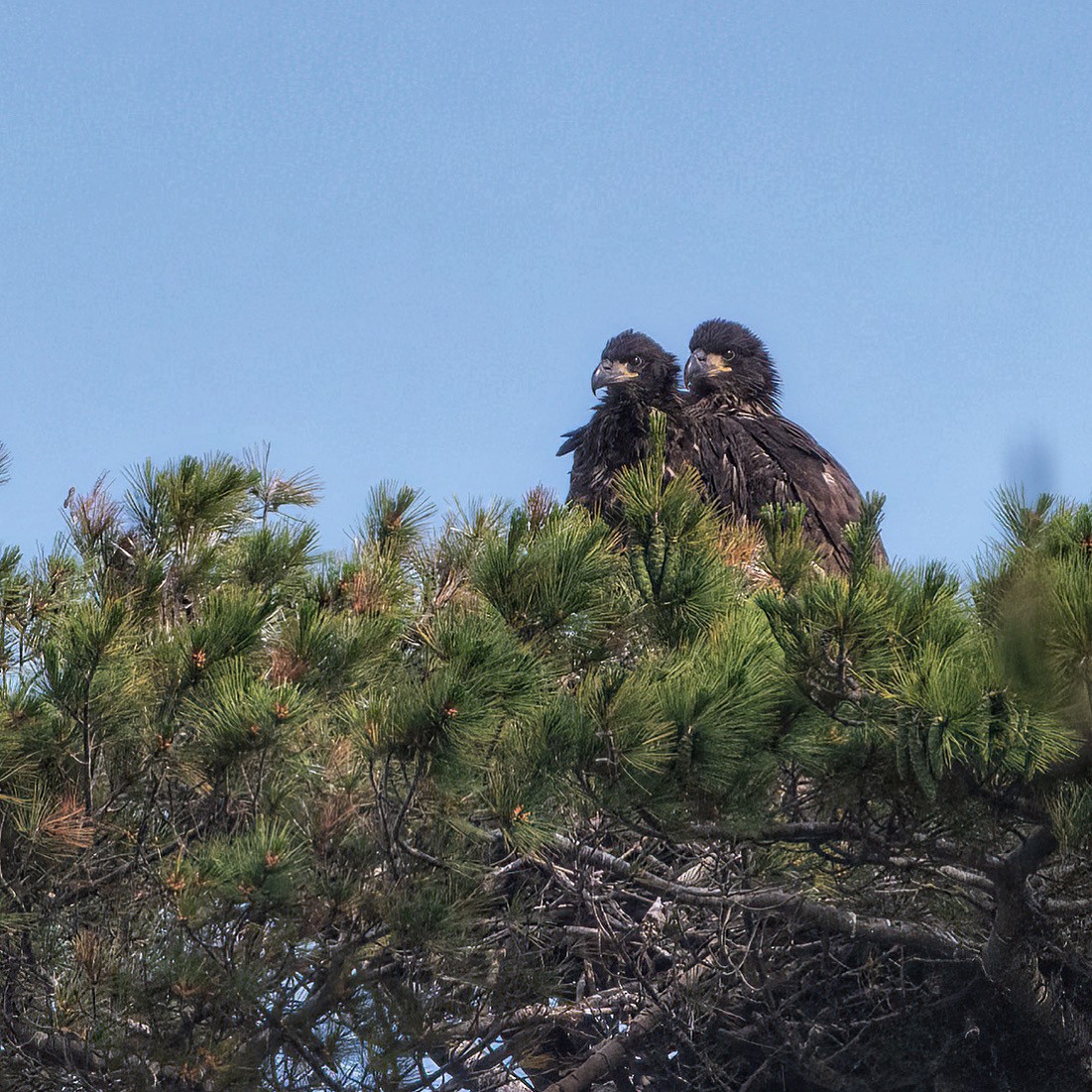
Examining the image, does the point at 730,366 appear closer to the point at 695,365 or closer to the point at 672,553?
the point at 695,365

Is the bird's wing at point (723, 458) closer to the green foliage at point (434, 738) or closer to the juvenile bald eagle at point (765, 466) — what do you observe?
the juvenile bald eagle at point (765, 466)

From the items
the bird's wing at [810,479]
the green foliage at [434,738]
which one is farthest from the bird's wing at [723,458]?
the green foliage at [434,738]

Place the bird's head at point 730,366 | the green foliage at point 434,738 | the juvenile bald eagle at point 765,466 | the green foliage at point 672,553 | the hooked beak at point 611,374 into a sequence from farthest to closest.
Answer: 1. the bird's head at point 730,366
2. the hooked beak at point 611,374
3. the juvenile bald eagle at point 765,466
4. the green foliage at point 672,553
5. the green foliage at point 434,738

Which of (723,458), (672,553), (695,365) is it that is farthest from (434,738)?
(695,365)

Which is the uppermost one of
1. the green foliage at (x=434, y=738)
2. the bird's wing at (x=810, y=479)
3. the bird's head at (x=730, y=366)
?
the bird's head at (x=730, y=366)

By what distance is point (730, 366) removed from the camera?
10062 millimetres

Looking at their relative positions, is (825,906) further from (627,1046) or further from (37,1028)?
(37,1028)

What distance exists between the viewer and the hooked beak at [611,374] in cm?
887

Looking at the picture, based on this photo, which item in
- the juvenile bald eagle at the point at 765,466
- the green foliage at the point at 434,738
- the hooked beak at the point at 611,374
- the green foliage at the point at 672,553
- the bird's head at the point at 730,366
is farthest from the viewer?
the bird's head at the point at 730,366

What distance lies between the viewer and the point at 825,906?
5.63 metres

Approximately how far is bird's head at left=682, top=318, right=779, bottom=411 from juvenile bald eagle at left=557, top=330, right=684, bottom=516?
34.6 inches

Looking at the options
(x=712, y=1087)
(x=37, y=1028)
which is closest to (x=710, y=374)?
(x=712, y=1087)

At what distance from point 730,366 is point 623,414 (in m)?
1.56

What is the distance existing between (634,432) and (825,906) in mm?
3676
